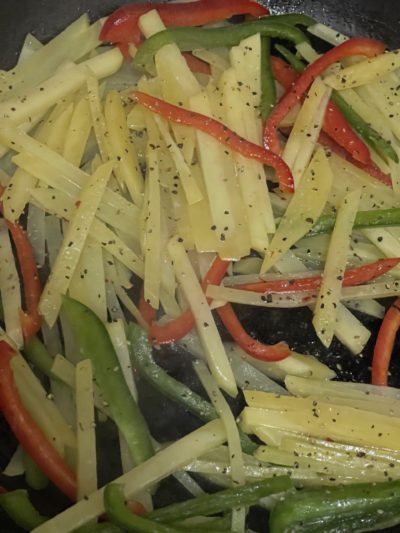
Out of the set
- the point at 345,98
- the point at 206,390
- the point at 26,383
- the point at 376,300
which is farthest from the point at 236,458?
the point at 345,98

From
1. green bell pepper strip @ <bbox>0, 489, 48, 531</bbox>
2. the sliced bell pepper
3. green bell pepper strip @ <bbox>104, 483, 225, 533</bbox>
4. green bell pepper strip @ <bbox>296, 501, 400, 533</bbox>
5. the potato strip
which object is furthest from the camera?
the sliced bell pepper

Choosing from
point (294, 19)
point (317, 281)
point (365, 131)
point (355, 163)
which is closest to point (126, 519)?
point (317, 281)

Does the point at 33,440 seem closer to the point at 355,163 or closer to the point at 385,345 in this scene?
the point at 385,345

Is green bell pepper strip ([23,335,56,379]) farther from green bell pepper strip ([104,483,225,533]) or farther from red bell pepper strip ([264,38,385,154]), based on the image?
red bell pepper strip ([264,38,385,154])

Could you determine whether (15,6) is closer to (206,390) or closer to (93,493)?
(206,390)

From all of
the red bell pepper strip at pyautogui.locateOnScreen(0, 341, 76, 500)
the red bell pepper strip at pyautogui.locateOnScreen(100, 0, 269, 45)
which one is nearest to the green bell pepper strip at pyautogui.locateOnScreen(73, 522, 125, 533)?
the red bell pepper strip at pyautogui.locateOnScreen(0, 341, 76, 500)
